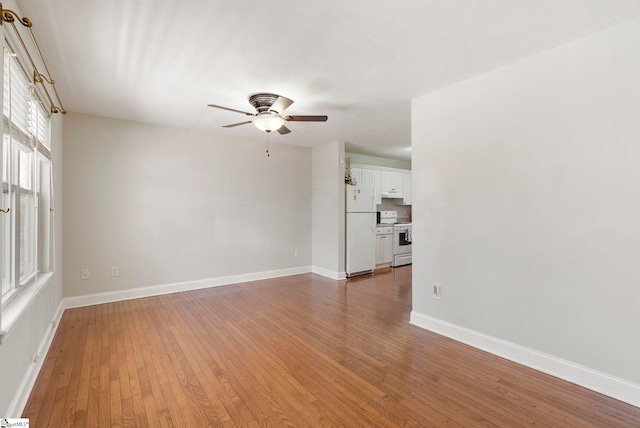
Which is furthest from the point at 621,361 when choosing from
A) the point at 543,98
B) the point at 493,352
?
the point at 543,98

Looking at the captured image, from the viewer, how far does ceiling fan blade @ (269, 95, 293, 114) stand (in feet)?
9.29

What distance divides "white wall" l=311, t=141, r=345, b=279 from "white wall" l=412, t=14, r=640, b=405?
2339mm

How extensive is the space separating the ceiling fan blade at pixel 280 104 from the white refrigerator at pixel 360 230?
108 inches

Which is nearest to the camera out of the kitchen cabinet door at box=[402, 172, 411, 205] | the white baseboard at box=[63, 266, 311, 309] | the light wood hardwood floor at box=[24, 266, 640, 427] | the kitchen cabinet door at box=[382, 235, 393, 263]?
the light wood hardwood floor at box=[24, 266, 640, 427]

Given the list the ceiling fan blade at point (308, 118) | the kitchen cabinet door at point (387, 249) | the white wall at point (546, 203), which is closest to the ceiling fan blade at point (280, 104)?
the ceiling fan blade at point (308, 118)

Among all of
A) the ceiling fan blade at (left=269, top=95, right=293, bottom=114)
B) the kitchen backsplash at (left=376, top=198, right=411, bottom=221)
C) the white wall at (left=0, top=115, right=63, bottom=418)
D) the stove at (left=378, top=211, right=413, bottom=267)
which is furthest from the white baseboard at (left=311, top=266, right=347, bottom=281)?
the white wall at (left=0, top=115, right=63, bottom=418)

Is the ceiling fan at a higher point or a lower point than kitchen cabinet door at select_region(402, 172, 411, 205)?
higher

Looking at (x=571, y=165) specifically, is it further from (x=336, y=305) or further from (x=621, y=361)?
(x=336, y=305)

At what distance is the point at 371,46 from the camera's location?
225 centimetres

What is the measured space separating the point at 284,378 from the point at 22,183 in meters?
2.59

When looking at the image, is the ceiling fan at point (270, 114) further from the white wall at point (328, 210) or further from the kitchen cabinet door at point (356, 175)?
the kitchen cabinet door at point (356, 175)

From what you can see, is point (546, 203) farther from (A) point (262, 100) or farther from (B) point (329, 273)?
(B) point (329, 273)

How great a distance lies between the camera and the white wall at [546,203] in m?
1.99

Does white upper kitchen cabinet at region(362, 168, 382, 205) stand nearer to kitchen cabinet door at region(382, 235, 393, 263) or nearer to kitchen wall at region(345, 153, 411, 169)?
kitchen wall at region(345, 153, 411, 169)
